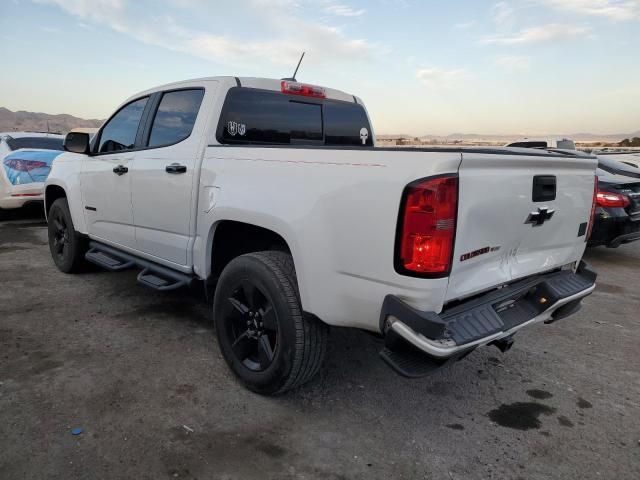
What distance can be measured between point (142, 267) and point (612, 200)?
5.63 metres

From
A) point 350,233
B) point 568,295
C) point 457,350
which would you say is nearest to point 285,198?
point 350,233

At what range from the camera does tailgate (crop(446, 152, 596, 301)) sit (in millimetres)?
2139

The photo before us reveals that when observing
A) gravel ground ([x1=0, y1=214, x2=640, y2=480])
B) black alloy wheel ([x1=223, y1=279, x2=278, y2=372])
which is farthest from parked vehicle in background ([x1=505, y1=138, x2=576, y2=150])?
black alloy wheel ([x1=223, y1=279, x2=278, y2=372])

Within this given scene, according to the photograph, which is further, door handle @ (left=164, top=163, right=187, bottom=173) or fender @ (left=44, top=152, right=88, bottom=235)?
fender @ (left=44, top=152, right=88, bottom=235)

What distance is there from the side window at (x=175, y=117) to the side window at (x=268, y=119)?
26cm

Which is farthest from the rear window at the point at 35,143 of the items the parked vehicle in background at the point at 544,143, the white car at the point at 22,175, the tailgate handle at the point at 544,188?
the parked vehicle in background at the point at 544,143

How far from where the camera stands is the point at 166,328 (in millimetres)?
3873

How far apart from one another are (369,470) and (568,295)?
1445 mm

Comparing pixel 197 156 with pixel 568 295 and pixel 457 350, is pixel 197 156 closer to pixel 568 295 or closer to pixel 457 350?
pixel 457 350

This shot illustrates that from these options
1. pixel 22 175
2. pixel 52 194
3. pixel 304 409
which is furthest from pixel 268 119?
pixel 22 175

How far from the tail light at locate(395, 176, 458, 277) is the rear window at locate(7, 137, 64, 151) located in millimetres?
8512

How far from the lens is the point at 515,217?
2.39m

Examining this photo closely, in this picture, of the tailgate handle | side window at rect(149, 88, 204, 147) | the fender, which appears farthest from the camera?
the fender

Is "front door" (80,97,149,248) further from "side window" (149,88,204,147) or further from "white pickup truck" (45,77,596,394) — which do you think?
"side window" (149,88,204,147)
